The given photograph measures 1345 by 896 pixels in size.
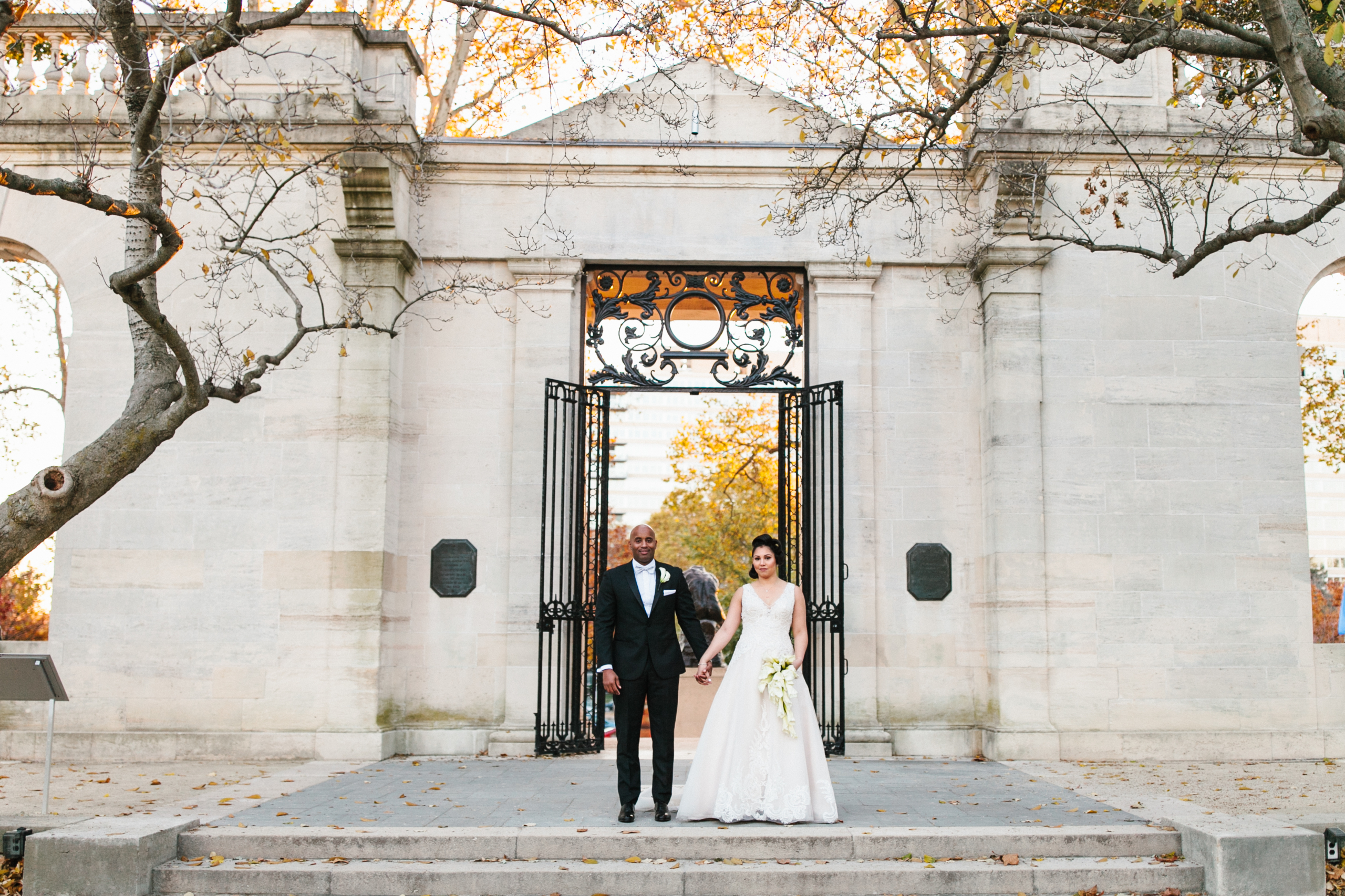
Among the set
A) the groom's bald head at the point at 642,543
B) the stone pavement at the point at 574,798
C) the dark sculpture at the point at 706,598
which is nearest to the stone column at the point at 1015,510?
the stone pavement at the point at 574,798

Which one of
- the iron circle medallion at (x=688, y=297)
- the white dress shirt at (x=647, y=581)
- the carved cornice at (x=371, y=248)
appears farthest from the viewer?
the iron circle medallion at (x=688, y=297)

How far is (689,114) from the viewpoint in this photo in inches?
459

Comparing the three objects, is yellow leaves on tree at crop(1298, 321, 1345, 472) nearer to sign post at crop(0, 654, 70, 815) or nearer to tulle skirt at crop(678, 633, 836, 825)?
tulle skirt at crop(678, 633, 836, 825)

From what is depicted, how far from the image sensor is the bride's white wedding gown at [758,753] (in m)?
7.15

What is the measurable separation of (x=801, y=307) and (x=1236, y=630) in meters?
4.98

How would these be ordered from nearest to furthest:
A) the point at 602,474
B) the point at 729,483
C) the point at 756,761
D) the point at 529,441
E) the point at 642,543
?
the point at 756,761 → the point at 642,543 → the point at 529,441 → the point at 602,474 → the point at 729,483

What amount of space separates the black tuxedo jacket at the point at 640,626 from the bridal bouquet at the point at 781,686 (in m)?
0.42

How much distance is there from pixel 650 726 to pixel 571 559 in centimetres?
373

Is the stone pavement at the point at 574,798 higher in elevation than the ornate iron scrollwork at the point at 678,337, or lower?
lower

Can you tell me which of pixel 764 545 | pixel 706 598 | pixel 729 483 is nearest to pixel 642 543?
pixel 764 545

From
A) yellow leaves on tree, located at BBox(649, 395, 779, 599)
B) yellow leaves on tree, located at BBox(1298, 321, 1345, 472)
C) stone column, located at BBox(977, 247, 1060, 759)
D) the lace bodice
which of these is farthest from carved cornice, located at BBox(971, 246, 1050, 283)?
yellow leaves on tree, located at BBox(649, 395, 779, 599)

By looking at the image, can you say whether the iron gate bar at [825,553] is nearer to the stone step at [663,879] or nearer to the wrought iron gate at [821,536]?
the wrought iron gate at [821,536]

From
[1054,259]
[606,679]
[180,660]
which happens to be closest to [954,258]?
[1054,259]

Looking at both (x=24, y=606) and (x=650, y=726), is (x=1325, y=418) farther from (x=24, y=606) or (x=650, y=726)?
(x=24, y=606)
